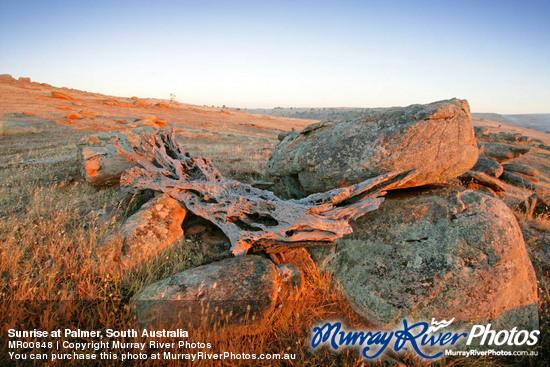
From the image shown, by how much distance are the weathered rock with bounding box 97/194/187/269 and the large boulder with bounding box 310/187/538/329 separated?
253 centimetres

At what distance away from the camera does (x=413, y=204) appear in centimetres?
414

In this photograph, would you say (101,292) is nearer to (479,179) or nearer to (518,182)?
(479,179)

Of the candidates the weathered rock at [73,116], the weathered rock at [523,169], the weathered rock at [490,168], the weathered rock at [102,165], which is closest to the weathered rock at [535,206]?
the weathered rock at [490,168]

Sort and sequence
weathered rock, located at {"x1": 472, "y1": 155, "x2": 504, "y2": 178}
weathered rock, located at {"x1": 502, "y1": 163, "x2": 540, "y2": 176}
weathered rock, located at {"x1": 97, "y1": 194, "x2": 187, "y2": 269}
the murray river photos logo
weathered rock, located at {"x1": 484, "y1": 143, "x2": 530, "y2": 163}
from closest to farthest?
1. the murray river photos logo
2. weathered rock, located at {"x1": 97, "y1": 194, "x2": 187, "y2": 269}
3. weathered rock, located at {"x1": 472, "y1": 155, "x2": 504, "y2": 178}
4. weathered rock, located at {"x1": 502, "y1": 163, "x2": 540, "y2": 176}
5. weathered rock, located at {"x1": 484, "y1": 143, "x2": 530, "y2": 163}

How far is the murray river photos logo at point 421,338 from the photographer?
9.83 ft

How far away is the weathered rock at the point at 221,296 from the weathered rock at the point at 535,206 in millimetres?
Answer: 6868

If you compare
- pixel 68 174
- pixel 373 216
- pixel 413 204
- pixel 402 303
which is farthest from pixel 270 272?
pixel 68 174

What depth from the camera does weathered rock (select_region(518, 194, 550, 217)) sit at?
6442 mm

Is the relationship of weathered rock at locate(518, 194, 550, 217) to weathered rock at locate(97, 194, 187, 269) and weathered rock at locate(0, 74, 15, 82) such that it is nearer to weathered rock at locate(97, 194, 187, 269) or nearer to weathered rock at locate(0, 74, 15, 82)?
weathered rock at locate(97, 194, 187, 269)

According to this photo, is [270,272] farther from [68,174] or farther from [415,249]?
[68,174]

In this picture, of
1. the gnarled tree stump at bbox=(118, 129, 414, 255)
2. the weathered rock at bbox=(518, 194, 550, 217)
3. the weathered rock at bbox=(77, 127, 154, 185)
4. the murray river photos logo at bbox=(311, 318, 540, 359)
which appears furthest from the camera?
the weathered rock at bbox=(518, 194, 550, 217)

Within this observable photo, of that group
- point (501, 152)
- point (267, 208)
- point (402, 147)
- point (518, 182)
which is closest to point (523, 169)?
point (501, 152)

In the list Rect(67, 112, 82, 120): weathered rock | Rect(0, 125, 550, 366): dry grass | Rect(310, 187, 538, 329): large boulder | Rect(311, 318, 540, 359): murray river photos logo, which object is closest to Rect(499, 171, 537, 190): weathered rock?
Rect(0, 125, 550, 366): dry grass

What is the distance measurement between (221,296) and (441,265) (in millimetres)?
2886
